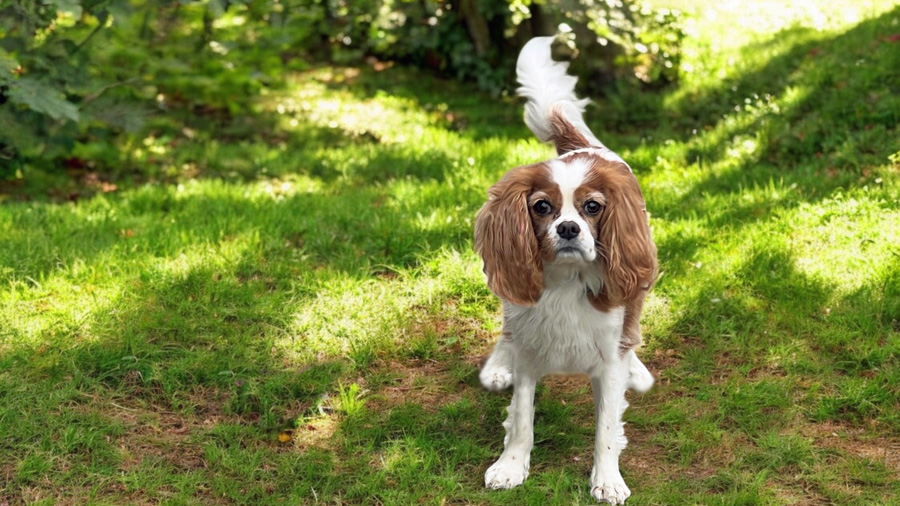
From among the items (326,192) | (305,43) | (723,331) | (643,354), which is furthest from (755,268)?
(305,43)

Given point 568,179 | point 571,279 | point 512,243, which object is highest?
point 568,179

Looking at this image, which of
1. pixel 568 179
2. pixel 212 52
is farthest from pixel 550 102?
pixel 212 52

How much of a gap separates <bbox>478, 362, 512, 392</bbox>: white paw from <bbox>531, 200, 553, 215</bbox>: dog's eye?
1287 millimetres

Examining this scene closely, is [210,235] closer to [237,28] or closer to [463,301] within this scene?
[463,301]

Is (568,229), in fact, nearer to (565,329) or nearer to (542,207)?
(542,207)

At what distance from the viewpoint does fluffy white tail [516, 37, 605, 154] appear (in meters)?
4.14

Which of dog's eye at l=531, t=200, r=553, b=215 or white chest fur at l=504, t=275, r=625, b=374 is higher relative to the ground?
dog's eye at l=531, t=200, r=553, b=215

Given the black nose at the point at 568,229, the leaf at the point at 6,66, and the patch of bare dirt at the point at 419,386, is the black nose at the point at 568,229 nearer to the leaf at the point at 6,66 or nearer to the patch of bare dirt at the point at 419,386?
the patch of bare dirt at the point at 419,386

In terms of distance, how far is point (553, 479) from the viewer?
3766mm

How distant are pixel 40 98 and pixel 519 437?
12.4 ft

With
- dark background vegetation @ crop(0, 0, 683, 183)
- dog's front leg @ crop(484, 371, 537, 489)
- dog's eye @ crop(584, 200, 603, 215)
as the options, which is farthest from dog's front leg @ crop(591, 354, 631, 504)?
dark background vegetation @ crop(0, 0, 683, 183)

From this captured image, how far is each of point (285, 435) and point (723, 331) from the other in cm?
217

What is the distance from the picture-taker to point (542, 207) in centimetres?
334

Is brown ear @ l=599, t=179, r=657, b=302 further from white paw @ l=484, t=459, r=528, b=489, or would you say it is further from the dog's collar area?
white paw @ l=484, t=459, r=528, b=489
